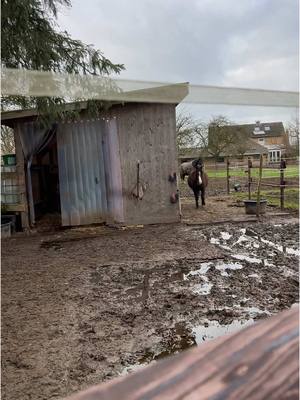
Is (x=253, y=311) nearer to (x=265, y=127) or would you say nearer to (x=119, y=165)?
(x=119, y=165)

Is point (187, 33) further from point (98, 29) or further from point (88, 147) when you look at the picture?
point (88, 147)

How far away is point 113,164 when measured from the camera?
776 centimetres

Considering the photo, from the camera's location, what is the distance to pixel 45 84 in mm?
1070

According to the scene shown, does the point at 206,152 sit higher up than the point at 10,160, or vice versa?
the point at 206,152

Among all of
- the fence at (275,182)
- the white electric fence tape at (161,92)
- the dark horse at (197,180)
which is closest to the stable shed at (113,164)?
the dark horse at (197,180)

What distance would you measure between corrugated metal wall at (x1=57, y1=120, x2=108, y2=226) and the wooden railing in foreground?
294 inches

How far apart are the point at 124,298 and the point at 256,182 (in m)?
10.1

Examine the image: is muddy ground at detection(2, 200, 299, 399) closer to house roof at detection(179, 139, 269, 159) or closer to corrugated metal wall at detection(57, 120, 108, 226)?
corrugated metal wall at detection(57, 120, 108, 226)

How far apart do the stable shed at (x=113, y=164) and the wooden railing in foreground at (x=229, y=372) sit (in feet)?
23.9

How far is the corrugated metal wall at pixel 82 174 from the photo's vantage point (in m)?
7.80

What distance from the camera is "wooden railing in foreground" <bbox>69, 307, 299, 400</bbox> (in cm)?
36

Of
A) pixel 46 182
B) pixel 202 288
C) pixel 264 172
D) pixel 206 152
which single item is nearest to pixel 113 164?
pixel 46 182

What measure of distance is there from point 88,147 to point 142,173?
1.19m

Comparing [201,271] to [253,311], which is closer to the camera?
[253,311]
